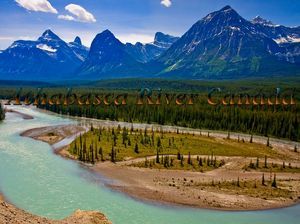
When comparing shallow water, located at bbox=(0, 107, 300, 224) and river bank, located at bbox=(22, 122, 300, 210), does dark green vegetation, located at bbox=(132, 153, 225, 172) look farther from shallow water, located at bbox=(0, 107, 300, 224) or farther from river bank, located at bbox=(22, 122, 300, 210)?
shallow water, located at bbox=(0, 107, 300, 224)

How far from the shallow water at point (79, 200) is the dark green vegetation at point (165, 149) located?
1170cm

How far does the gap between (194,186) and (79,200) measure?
85.5ft

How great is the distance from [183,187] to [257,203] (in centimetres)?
1631

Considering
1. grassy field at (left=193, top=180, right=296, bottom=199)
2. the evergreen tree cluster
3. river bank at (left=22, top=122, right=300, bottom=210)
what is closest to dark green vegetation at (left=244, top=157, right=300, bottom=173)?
river bank at (left=22, top=122, right=300, bottom=210)

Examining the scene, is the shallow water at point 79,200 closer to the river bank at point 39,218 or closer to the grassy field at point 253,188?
the grassy field at point 253,188

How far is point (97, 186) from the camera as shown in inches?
3393

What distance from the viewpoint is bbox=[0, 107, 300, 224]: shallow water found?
6831 centimetres

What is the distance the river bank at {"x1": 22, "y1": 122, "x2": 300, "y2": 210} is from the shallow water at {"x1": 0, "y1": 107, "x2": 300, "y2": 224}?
3.00 m

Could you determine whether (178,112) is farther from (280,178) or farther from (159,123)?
(280,178)

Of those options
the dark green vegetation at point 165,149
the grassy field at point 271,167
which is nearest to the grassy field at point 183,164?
the dark green vegetation at point 165,149

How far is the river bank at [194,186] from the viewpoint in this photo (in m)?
77.8

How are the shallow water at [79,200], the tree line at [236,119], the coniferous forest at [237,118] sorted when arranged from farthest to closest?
the coniferous forest at [237,118] < the tree line at [236,119] < the shallow water at [79,200]

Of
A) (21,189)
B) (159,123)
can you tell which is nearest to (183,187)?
(21,189)

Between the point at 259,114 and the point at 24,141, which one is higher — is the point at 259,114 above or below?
above
